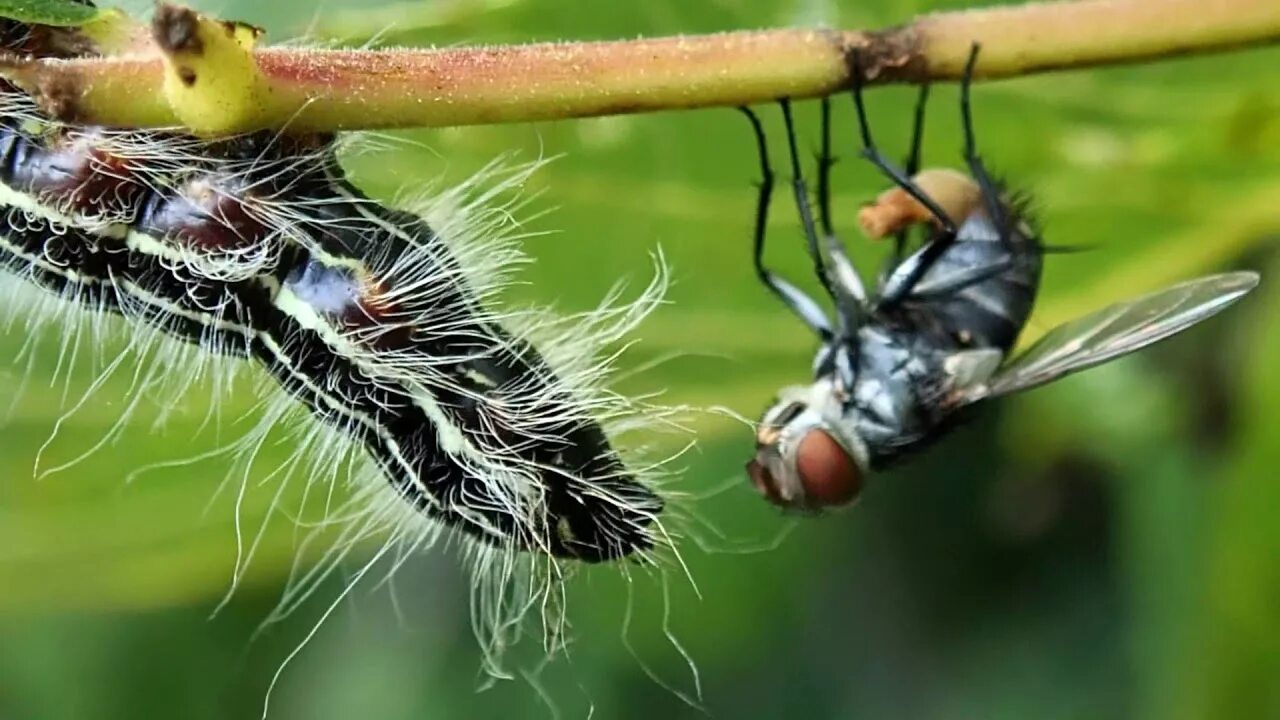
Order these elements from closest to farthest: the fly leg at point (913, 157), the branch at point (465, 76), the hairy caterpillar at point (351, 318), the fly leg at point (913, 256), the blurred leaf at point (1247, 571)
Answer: the branch at point (465, 76), the hairy caterpillar at point (351, 318), the fly leg at point (913, 256), the fly leg at point (913, 157), the blurred leaf at point (1247, 571)

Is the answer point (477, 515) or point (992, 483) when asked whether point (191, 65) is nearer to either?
point (477, 515)

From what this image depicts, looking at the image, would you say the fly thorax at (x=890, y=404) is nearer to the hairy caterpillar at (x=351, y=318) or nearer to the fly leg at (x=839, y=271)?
the fly leg at (x=839, y=271)

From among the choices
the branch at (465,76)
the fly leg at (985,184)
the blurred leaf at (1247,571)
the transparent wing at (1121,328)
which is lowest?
the blurred leaf at (1247,571)

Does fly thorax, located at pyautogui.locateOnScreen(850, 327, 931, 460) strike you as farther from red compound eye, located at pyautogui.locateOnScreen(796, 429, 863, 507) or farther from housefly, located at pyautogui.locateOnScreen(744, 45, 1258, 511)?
red compound eye, located at pyautogui.locateOnScreen(796, 429, 863, 507)

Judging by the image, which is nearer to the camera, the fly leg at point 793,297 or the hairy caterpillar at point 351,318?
the hairy caterpillar at point 351,318

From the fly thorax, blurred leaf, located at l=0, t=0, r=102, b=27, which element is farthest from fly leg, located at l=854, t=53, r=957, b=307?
blurred leaf, located at l=0, t=0, r=102, b=27

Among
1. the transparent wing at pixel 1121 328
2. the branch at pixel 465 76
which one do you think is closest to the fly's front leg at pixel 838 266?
the transparent wing at pixel 1121 328

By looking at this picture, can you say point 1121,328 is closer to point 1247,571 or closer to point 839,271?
point 839,271

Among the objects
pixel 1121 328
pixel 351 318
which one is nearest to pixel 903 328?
pixel 1121 328
